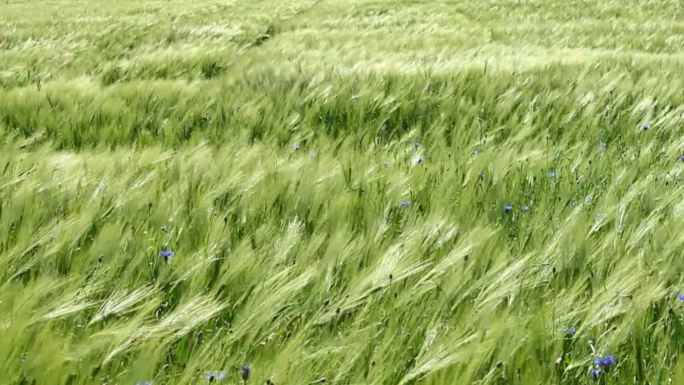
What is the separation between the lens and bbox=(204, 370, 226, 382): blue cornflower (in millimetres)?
899

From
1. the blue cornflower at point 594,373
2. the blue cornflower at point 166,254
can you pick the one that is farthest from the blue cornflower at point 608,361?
the blue cornflower at point 166,254

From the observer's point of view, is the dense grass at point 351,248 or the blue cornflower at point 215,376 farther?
the dense grass at point 351,248

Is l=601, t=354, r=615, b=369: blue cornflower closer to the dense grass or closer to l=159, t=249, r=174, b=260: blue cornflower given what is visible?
the dense grass

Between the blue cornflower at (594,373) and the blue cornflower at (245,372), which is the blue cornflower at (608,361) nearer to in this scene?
the blue cornflower at (594,373)

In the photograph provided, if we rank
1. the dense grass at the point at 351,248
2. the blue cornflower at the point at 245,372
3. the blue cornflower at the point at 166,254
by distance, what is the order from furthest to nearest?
the blue cornflower at the point at 166,254 < the dense grass at the point at 351,248 < the blue cornflower at the point at 245,372

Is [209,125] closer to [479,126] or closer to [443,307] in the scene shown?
[479,126]

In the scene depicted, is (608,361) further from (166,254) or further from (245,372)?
(166,254)

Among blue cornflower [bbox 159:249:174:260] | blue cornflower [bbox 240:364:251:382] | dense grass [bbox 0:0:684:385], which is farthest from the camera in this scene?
blue cornflower [bbox 159:249:174:260]

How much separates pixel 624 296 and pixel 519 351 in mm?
284

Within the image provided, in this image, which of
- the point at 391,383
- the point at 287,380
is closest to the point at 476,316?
the point at 391,383

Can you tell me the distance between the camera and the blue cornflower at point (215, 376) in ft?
2.95

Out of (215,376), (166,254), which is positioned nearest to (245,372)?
(215,376)

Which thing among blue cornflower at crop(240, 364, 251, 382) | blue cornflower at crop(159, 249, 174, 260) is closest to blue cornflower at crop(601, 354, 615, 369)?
blue cornflower at crop(240, 364, 251, 382)

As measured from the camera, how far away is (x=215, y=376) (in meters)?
0.91
